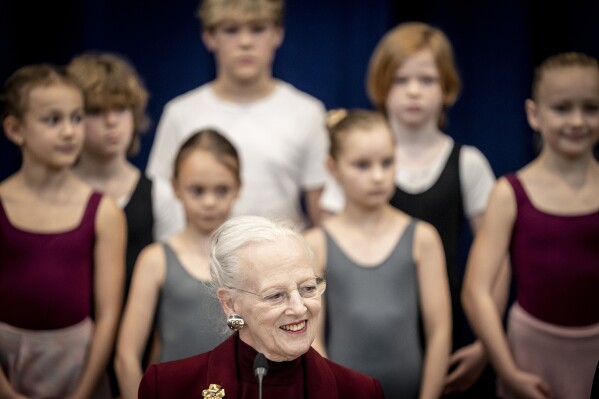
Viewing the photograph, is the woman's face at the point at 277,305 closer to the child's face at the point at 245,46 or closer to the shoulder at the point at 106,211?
→ the shoulder at the point at 106,211

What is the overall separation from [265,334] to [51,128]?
123 centimetres

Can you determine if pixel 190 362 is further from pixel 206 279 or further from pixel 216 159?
pixel 216 159

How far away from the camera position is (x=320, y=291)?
7.52 ft

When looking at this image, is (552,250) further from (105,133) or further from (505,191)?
(105,133)

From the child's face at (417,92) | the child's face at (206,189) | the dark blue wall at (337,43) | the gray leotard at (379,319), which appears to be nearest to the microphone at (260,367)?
the gray leotard at (379,319)

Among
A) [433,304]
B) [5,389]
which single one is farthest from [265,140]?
[5,389]

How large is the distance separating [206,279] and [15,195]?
0.62 metres

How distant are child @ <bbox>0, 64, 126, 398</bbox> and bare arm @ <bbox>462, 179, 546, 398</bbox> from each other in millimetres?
1076

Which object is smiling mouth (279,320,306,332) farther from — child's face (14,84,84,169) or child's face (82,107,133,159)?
child's face (82,107,133,159)

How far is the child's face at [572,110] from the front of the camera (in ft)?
10.1

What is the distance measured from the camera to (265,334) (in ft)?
7.36

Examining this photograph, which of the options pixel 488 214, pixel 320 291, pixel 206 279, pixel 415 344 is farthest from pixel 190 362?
pixel 488 214

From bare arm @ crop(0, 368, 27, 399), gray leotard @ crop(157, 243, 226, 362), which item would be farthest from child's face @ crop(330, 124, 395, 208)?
bare arm @ crop(0, 368, 27, 399)

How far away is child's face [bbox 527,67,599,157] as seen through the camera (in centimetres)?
307
